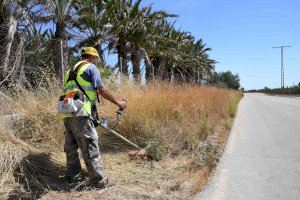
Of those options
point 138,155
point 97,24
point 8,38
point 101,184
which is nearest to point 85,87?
point 101,184

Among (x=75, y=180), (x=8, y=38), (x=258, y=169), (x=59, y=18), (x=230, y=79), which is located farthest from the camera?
(x=230, y=79)

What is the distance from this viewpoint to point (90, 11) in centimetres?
2388

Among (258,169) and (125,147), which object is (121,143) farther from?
(258,169)

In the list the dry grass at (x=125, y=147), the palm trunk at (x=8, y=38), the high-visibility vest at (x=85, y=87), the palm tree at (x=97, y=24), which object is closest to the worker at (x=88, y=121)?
the high-visibility vest at (x=85, y=87)

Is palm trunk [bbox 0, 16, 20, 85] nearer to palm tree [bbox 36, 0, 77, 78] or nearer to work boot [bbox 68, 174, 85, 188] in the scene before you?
palm tree [bbox 36, 0, 77, 78]

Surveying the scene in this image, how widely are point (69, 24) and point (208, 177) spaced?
16.1 m

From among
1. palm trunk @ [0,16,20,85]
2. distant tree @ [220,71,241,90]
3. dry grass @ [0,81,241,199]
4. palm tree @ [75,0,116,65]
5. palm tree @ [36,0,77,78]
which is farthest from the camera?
distant tree @ [220,71,241,90]

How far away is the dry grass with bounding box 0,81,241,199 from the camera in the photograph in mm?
6137

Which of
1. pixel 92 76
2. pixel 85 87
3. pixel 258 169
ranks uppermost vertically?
pixel 92 76

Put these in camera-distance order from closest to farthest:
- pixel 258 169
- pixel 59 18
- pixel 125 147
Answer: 1. pixel 258 169
2. pixel 125 147
3. pixel 59 18

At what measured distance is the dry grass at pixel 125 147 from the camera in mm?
6137

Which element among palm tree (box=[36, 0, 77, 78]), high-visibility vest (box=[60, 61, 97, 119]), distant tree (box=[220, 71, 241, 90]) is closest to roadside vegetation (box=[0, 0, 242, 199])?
high-visibility vest (box=[60, 61, 97, 119])

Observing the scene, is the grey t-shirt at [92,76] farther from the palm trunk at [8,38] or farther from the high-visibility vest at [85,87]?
Result: the palm trunk at [8,38]

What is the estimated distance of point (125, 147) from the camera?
28.4 feet
